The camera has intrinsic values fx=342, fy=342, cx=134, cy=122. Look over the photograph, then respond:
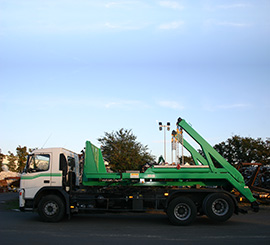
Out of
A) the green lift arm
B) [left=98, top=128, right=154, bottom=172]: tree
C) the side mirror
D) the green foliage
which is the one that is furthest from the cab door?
the green foliage

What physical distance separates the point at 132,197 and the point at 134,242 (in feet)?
12.3

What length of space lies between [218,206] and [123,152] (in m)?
17.1

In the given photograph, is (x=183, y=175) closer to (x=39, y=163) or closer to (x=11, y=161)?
(x=39, y=163)

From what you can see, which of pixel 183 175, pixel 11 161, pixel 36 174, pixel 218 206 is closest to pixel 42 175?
pixel 36 174

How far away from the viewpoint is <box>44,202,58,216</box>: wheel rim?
495 inches

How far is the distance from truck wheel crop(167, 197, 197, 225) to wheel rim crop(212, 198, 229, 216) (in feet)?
2.56

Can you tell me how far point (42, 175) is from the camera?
12.9 meters

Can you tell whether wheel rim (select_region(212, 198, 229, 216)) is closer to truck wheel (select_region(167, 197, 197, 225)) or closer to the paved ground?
the paved ground

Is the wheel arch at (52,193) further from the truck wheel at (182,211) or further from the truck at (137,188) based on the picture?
the truck wheel at (182,211)

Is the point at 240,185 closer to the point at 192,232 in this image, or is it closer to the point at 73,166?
the point at 192,232

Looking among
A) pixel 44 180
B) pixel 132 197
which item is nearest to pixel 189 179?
pixel 132 197

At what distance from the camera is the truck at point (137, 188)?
12.3 m

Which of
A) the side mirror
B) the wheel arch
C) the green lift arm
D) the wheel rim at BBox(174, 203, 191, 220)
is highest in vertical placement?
the side mirror

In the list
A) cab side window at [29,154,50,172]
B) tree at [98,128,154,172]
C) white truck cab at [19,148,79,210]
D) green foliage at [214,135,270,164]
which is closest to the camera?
white truck cab at [19,148,79,210]
